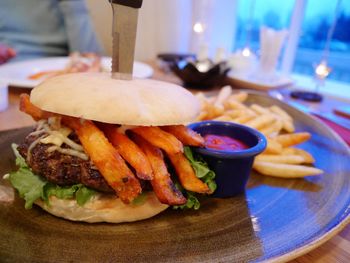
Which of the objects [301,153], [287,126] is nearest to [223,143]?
[301,153]

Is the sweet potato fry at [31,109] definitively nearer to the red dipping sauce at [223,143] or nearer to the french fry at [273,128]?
the red dipping sauce at [223,143]

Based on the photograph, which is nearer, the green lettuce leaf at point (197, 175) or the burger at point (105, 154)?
the burger at point (105, 154)

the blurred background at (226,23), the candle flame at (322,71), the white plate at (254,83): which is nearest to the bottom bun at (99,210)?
the white plate at (254,83)

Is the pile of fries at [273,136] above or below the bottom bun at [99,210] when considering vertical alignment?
above

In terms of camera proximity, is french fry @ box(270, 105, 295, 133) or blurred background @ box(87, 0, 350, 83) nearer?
french fry @ box(270, 105, 295, 133)

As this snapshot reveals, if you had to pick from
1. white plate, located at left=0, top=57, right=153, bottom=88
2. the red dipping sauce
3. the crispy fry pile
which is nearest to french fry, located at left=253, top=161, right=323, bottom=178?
the red dipping sauce

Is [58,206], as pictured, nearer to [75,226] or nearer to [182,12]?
[75,226]

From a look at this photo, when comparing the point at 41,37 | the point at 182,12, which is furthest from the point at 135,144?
the point at 182,12

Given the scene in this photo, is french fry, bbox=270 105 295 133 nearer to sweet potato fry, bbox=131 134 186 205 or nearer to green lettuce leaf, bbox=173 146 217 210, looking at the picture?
green lettuce leaf, bbox=173 146 217 210
